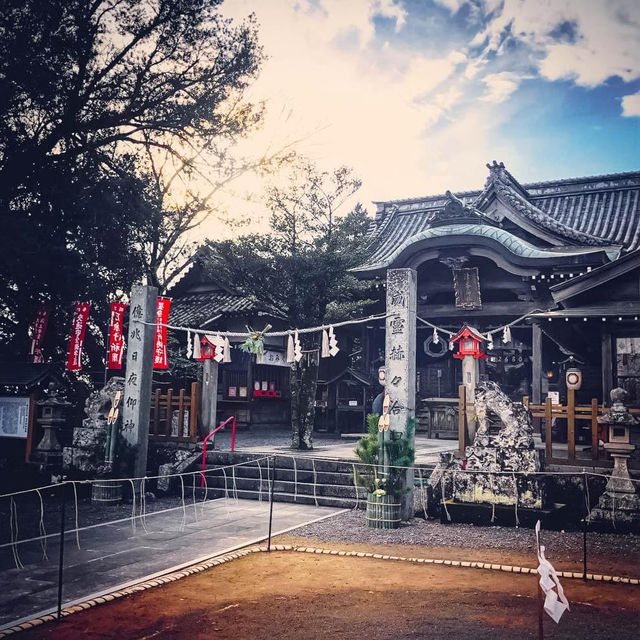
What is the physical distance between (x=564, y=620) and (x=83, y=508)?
998 centimetres

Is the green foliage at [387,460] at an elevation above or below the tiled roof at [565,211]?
below

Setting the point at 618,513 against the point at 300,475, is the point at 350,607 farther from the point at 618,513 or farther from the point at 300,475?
the point at 300,475

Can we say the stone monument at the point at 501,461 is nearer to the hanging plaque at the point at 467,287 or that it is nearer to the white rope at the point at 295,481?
the white rope at the point at 295,481

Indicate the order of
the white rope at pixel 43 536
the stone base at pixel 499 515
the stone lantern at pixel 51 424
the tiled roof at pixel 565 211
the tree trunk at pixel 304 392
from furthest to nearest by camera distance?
the tiled roof at pixel 565 211, the tree trunk at pixel 304 392, the stone lantern at pixel 51 424, the stone base at pixel 499 515, the white rope at pixel 43 536

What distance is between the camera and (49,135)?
14.5 m

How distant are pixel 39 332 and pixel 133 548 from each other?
33.6 ft

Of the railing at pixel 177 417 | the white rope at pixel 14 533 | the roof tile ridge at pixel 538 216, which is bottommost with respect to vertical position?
the white rope at pixel 14 533

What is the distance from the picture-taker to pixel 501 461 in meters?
11.5

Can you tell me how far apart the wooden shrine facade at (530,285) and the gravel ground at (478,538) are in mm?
5241

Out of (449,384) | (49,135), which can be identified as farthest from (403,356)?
(449,384)

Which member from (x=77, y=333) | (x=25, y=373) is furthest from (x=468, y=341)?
(x=25, y=373)

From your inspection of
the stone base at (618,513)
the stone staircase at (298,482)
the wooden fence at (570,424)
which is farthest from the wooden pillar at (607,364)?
the stone staircase at (298,482)

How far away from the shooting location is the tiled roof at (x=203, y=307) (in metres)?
23.5

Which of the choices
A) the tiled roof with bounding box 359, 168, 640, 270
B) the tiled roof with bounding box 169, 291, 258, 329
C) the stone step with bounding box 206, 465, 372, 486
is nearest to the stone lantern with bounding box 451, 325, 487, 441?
the tiled roof with bounding box 359, 168, 640, 270
